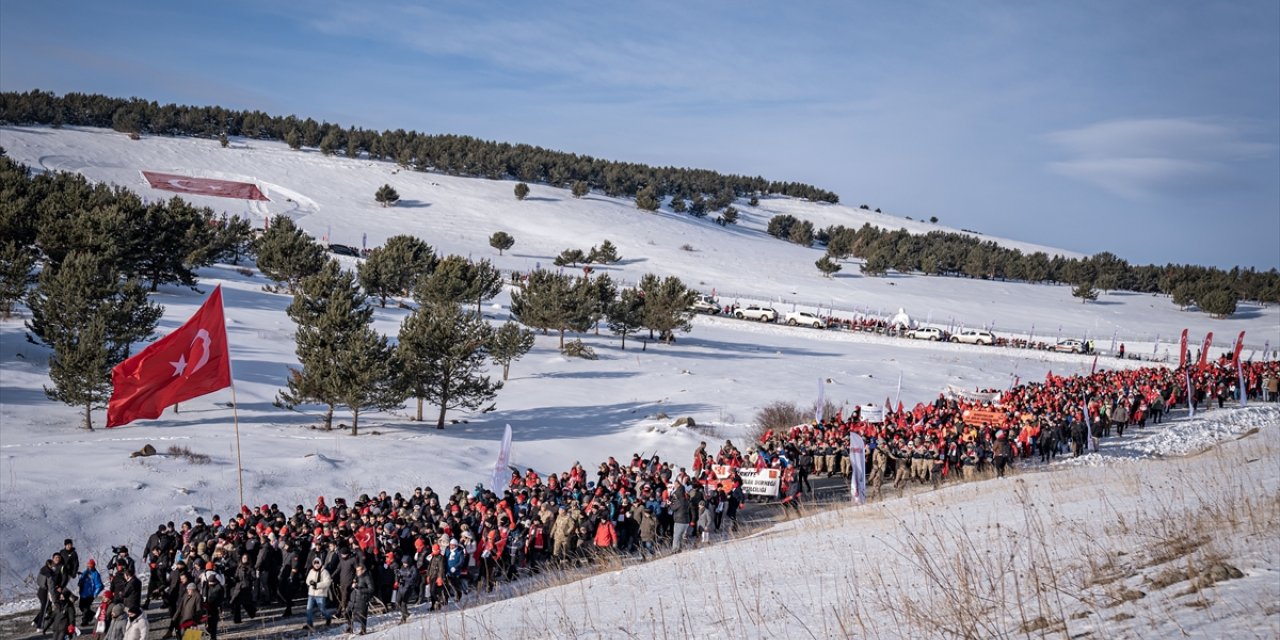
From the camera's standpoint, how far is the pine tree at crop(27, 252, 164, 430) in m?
25.2

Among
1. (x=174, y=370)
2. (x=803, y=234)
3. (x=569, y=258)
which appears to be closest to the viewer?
(x=174, y=370)

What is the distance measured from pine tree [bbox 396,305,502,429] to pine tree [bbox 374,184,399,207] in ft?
286

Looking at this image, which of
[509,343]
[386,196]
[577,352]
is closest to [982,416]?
[509,343]

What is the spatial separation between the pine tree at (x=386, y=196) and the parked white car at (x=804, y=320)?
65612 mm

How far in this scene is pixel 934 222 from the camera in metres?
189

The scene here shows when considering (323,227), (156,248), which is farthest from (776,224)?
(156,248)

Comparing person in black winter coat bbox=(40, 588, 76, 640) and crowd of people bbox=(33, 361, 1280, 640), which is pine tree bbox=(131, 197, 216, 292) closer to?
crowd of people bbox=(33, 361, 1280, 640)

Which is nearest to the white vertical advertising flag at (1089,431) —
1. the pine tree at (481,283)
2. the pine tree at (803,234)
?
the pine tree at (481,283)

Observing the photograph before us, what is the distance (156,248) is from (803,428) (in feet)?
130

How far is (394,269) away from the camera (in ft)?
194

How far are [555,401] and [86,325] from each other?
1785cm

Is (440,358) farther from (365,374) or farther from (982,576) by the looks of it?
(982,576)

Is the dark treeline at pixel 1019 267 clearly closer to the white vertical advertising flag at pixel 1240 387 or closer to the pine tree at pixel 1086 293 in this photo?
the pine tree at pixel 1086 293

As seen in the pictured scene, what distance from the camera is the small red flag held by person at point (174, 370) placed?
14898mm
